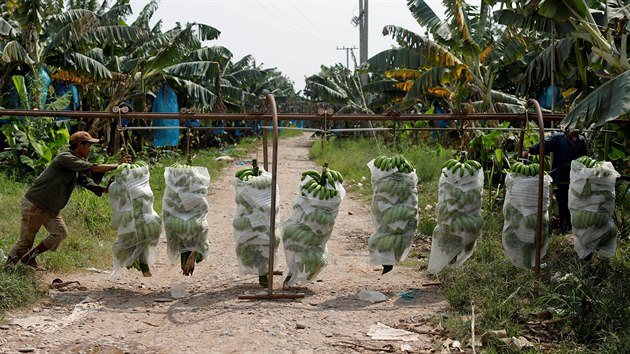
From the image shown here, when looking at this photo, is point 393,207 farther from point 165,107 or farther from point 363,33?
point 363,33

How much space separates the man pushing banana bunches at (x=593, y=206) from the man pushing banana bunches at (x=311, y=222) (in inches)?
82.1

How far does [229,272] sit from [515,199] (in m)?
3.30

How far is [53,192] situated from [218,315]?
214 cm

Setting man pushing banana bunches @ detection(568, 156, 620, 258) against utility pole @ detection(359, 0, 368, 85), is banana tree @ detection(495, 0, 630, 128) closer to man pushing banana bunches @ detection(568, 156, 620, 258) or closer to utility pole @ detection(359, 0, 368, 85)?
man pushing banana bunches @ detection(568, 156, 620, 258)

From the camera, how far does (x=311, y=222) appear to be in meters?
6.00

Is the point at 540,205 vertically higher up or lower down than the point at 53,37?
lower down

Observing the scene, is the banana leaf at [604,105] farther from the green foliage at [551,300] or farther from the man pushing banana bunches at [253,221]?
the man pushing banana bunches at [253,221]

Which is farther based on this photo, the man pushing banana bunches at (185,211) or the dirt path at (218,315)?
the man pushing banana bunches at (185,211)

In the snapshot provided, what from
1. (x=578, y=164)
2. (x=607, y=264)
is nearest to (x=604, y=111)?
(x=578, y=164)

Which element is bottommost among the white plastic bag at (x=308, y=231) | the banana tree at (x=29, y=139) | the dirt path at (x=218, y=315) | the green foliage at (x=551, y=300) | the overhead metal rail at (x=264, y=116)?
the dirt path at (x=218, y=315)

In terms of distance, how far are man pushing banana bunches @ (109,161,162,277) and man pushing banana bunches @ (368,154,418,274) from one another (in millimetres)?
2049

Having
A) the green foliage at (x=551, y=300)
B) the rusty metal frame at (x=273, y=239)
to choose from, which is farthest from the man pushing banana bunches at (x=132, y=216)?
the green foliage at (x=551, y=300)

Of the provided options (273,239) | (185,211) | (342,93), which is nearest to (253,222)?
(273,239)

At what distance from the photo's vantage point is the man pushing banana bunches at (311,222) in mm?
5996
